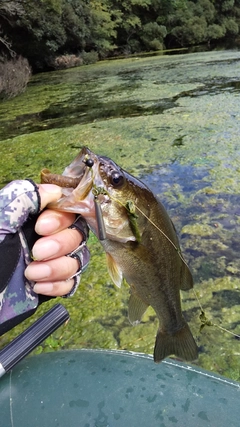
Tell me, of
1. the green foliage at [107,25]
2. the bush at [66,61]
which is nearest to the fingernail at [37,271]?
the green foliage at [107,25]

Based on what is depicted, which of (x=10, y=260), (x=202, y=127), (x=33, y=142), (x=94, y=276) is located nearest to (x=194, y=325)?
(x=94, y=276)

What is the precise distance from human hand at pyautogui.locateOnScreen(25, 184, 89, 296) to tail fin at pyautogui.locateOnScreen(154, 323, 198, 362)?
0.46 m

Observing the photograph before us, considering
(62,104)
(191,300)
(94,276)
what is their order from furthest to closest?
(62,104), (94,276), (191,300)

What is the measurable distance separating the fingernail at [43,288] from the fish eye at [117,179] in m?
0.39

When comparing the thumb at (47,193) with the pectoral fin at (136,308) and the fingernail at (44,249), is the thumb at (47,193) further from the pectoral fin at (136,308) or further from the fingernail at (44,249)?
the pectoral fin at (136,308)

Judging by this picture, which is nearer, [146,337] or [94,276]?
[146,337]

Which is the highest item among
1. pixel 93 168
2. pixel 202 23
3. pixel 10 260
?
pixel 93 168

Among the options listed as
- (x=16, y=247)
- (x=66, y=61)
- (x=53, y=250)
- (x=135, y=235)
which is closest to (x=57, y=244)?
(x=53, y=250)

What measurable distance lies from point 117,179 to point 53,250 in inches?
12.4

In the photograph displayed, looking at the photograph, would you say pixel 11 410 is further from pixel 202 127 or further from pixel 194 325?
pixel 202 127

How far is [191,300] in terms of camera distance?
259 cm

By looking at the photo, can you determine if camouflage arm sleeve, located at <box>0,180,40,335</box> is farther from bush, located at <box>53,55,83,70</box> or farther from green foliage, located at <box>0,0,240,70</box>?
bush, located at <box>53,55,83,70</box>

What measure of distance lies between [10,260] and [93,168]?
0.38 metres

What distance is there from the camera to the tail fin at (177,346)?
148 centimetres
